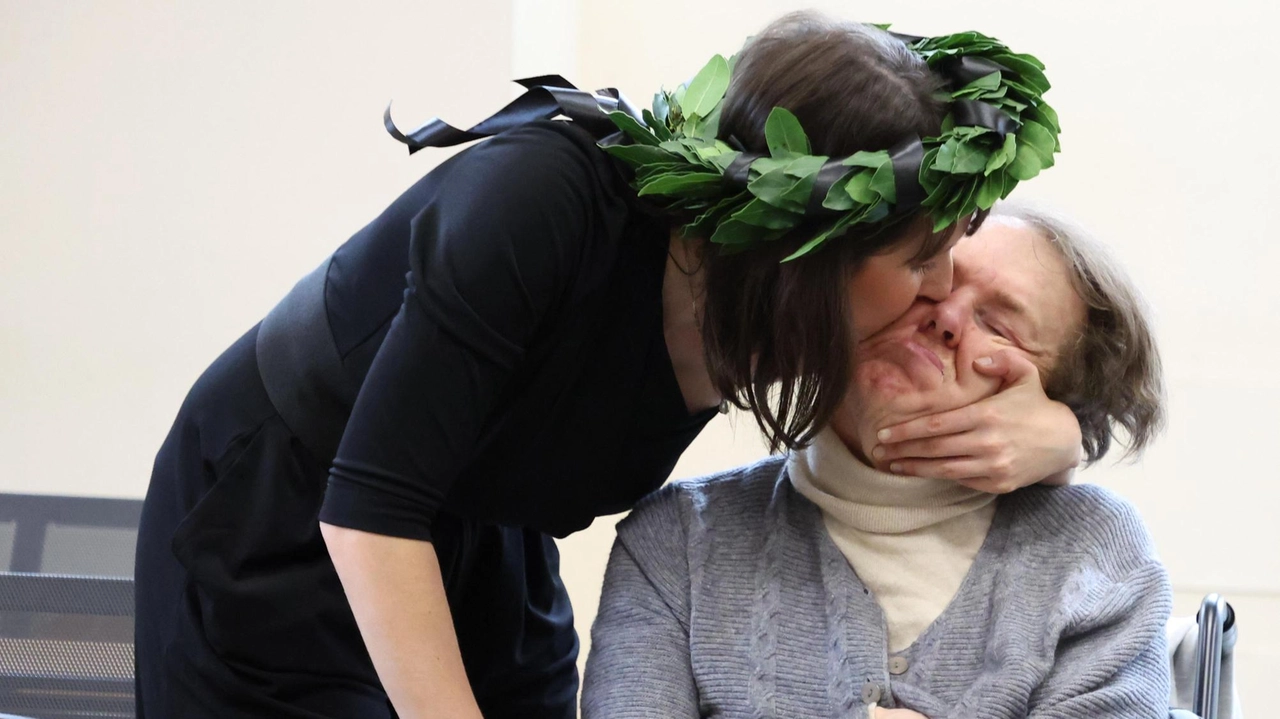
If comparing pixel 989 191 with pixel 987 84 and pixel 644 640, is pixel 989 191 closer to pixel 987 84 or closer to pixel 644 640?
pixel 987 84

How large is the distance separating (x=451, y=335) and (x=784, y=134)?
32 cm

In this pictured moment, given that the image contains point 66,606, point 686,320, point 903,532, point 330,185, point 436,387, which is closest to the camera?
point 436,387

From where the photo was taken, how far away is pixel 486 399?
101cm

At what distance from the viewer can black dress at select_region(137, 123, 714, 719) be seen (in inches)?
38.3

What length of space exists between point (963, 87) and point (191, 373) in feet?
6.43

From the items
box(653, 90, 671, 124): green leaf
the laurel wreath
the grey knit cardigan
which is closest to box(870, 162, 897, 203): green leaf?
the laurel wreath

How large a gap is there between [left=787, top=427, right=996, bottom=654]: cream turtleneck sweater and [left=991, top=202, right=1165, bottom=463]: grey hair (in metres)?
0.15

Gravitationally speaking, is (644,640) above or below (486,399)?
below

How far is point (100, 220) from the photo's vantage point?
2568mm

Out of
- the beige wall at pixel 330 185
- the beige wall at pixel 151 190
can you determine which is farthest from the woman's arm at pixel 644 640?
the beige wall at pixel 151 190

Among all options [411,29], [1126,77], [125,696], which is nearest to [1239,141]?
[1126,77]

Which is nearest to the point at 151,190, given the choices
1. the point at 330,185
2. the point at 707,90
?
the point at 330,185

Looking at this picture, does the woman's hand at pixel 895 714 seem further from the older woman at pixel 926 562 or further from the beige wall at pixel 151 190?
the beige wall at pixel 151 190

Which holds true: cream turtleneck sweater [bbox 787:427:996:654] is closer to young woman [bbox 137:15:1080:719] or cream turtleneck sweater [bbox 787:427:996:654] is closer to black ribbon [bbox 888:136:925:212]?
young woman [bbox 137:15:1080:719]
